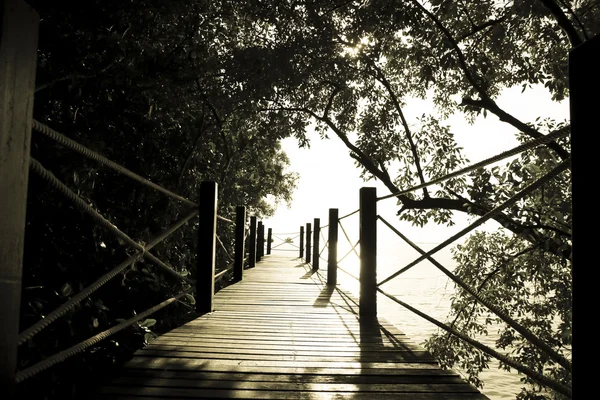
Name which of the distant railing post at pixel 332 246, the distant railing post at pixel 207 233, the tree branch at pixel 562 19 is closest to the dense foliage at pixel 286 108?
the tree branch at pixel 562 19

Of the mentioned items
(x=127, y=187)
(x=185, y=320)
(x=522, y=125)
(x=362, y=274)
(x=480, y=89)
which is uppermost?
(x=480, y=89)

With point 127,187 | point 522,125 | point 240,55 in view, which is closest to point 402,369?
point 127,187

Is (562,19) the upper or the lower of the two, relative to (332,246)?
upper

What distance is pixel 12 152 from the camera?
4.25ft

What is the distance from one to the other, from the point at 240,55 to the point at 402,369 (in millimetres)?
6783

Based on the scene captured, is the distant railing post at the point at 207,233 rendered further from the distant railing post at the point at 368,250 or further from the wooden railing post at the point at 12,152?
the wooden railing post at the point at 12,152

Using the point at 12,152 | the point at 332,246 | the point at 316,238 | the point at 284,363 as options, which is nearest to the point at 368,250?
the point at 284,363

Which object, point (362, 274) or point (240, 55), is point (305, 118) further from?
point (362, 274)

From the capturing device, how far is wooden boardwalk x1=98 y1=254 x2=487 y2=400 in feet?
6.99

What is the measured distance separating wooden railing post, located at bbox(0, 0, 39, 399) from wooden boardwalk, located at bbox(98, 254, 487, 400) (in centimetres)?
84

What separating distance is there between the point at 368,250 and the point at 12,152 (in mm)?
3196

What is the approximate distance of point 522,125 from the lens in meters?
7.06

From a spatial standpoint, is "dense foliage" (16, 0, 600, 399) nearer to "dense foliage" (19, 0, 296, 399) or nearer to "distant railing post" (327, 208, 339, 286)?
"dense foliage" (19, 0, 296, 399)

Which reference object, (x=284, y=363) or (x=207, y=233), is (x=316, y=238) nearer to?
(x=207, y=233)
